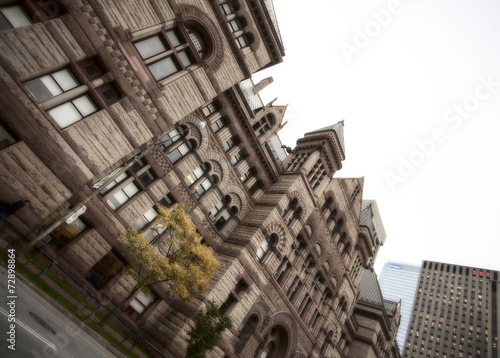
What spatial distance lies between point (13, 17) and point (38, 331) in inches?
482

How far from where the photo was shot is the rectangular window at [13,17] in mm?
10148

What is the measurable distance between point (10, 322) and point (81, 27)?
12038 mm

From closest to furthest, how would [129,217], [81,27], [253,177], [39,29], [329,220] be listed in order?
1. [39,29]
2. [81,27]
3. [129,217]
4. [253,177]
5. [329,220]

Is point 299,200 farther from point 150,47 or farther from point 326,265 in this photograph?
point 150,47

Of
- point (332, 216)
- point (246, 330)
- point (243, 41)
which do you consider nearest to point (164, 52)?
point (243, 41)

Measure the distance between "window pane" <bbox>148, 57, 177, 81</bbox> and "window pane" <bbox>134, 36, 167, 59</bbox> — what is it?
1.79 ft

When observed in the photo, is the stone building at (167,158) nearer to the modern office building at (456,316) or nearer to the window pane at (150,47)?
the window pane at (150,47)

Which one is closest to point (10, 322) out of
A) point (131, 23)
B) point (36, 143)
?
point (36, 143)

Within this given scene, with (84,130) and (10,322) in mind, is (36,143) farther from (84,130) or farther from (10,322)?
(10,322)

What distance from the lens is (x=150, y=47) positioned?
582 inches

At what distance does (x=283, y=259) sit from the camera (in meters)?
24.9

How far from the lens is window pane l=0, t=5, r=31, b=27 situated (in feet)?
33.7

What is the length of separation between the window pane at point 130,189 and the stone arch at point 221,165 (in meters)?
5.77

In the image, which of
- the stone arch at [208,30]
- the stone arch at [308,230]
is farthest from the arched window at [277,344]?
the stone arch at [208,30]
